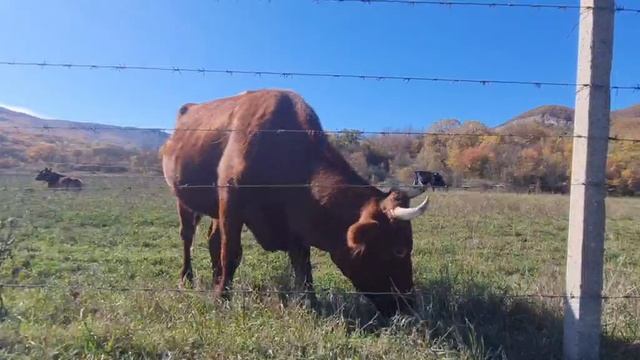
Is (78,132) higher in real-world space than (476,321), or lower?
higher

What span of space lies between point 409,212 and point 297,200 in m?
1.41

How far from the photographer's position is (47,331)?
4086 millimetres

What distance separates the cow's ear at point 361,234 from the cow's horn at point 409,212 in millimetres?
184

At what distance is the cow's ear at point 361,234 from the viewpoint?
16.1ft

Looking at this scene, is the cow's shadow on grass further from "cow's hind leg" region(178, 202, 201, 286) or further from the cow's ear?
"cow's hind leg" region(178, 202, 201, 286)

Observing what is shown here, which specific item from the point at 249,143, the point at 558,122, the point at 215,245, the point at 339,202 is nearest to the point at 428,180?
the point at 339,202

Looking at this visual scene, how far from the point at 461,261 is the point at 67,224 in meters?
9.64

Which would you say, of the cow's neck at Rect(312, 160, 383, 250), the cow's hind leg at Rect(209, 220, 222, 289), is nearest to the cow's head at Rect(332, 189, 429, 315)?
the cow's neck at Rect(312, 160, 383, 250)

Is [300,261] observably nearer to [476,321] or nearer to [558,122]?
[476,321]

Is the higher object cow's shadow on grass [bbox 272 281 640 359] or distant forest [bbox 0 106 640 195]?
distant forest [bbox 0 106 640 195]

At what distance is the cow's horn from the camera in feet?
15.1

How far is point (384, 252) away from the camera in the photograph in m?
5.02

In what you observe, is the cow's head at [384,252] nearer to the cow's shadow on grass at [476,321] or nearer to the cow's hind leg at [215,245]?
the cow's shadow on grass at [476,321]

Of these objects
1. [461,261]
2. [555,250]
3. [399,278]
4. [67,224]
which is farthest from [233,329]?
[67,224]
